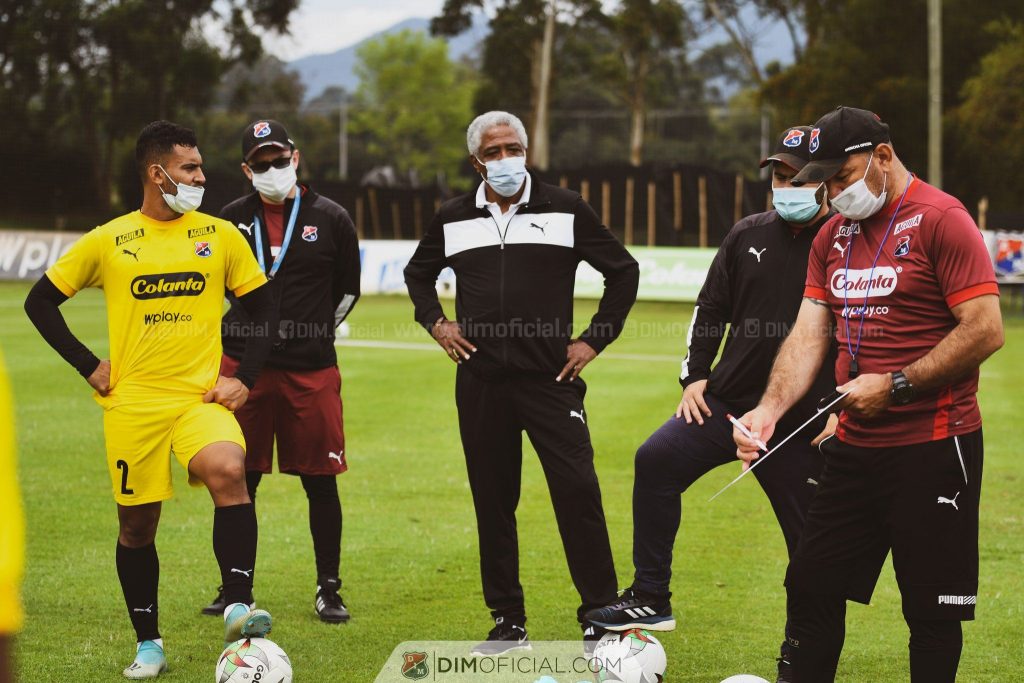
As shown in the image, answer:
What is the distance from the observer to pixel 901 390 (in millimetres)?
4219

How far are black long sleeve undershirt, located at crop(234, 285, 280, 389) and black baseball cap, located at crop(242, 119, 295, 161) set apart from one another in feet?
3.59

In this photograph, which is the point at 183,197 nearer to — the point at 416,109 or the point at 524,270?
the point at 524,270

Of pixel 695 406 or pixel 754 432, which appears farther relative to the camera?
pixel 695 406

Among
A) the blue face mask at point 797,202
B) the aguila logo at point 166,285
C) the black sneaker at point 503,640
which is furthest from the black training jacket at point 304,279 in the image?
the blue face mask at point 797,202

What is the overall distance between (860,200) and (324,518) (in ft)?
11.6

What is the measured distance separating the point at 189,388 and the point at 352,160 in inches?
3649

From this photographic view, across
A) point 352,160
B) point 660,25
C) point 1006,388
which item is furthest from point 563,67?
point 1006,388

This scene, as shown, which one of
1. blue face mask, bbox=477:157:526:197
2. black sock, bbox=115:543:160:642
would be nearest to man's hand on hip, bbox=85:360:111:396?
black sock, bbox=115:543:160:642

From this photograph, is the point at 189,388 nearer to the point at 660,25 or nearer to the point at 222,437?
the point at 222,437

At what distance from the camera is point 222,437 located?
5379mm

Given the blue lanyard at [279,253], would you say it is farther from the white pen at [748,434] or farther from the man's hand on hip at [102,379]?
the white pen at [748,434]

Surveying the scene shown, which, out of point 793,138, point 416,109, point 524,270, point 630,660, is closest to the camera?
point 630,660

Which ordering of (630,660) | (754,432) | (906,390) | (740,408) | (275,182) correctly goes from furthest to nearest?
(275,182) < (740,408) < (630,660) < (754,432) < (906,390)

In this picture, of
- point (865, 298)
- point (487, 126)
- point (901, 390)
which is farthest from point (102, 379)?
point (901, 390)
